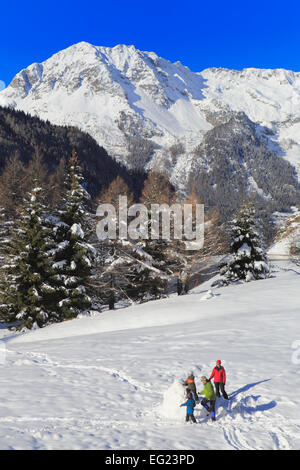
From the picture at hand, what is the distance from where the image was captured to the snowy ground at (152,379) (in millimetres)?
8820

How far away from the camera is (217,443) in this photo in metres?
8.53

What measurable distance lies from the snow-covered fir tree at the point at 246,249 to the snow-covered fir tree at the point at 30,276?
1715 cm

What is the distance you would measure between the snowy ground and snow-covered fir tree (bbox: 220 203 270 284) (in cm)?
819

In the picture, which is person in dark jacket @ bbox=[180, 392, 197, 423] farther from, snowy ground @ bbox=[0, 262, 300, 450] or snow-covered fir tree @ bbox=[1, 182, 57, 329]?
snow-covered fir tree @ bbox=[1, 182, 57, 329]

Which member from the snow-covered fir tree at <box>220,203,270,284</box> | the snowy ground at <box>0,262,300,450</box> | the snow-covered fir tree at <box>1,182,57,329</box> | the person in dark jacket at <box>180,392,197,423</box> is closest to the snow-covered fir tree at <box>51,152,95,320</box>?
the snow-covered fir tree at <box>1,182,57,329</box>

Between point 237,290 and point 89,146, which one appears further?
point 89,146

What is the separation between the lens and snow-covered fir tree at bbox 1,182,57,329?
83.4ft

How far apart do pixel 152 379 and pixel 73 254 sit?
1583cm

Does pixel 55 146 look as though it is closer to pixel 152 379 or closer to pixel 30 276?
pixel 30 276
